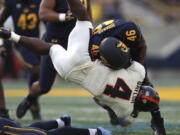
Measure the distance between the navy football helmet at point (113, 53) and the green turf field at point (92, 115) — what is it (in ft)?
3.73

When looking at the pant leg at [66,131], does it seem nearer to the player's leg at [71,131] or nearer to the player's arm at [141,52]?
the player's leg at [71,131]

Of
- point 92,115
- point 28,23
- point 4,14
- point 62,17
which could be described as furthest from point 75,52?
point 92,115

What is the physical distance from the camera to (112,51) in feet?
14.4

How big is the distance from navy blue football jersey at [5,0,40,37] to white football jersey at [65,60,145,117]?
9.01 feet

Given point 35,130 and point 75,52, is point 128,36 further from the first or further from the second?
point 35,130

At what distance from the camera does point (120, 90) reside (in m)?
4.48

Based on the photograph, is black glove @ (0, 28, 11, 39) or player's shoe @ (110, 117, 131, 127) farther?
player's shoe @ (110, 117, 131, 127)

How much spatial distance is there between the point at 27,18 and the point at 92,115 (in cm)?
144

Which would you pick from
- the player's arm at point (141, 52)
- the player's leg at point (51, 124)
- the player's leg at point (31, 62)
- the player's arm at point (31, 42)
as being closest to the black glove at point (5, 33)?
the player's arm at point (31, 42)

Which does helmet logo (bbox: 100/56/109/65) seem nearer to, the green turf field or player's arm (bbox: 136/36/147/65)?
player's arm (bbox: 136/36/147/65)

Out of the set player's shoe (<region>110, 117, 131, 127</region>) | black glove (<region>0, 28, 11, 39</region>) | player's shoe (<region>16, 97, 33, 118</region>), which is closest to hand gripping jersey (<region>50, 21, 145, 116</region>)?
black glove (<region>0, 28, 11, 39</region>)

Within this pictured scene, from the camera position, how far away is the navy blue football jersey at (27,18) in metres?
7.21

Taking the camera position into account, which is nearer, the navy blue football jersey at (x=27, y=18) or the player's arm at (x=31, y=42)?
the player's arm at (x=31, y=42)

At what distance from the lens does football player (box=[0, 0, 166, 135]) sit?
4461mm
